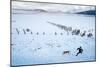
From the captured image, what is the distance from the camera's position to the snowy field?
229cm

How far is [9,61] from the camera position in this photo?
2.25 metres

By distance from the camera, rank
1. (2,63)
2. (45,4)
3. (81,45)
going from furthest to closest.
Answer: (81,45)
(45,4)
(2,63)

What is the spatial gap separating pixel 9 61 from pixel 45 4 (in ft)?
2.55

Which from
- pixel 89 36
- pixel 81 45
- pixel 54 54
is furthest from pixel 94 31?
pixel 54 54

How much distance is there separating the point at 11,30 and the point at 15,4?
0.29 metres

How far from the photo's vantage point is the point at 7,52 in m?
2.24

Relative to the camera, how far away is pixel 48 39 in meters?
2.42

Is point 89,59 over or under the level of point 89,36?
under

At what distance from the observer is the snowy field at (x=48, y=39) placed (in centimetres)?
229

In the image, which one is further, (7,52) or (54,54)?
(54,54)

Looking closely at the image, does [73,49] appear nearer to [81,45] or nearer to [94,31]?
[81,45]

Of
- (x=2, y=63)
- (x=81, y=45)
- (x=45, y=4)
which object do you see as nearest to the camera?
(x=2, y=63)
